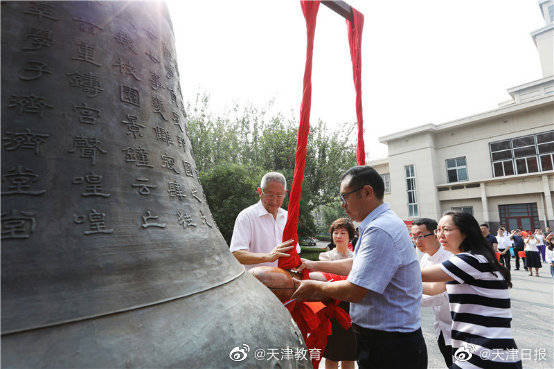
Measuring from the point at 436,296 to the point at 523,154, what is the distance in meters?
21.4


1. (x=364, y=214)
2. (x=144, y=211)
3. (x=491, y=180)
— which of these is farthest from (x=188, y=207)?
(x=491, y=180)

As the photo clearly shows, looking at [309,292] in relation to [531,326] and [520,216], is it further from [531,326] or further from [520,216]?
[520,216]

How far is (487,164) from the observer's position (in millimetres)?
19359

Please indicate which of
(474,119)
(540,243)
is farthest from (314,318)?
(474,119)

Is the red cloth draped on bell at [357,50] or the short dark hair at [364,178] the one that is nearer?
the short dark hair at [364,178]

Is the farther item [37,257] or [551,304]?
[551,304]

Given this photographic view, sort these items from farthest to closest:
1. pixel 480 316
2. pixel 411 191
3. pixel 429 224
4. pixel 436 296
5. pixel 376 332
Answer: pixel 411 191, pixel 429 224, pixel 436 296, pixel 480 316, pixel 376 332

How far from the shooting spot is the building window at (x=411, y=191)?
2166cm

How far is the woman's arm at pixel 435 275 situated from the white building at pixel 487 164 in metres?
20.2

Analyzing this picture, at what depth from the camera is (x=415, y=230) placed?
294 cm

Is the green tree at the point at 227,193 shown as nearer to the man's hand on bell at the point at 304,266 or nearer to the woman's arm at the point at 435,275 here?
the man's hand on bell at the point at 304,266

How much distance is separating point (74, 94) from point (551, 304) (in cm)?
841

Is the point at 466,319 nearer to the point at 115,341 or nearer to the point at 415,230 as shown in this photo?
the point at 415,230

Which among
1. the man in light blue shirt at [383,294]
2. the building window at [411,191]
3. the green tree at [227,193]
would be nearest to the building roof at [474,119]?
the building window at [411,191]
